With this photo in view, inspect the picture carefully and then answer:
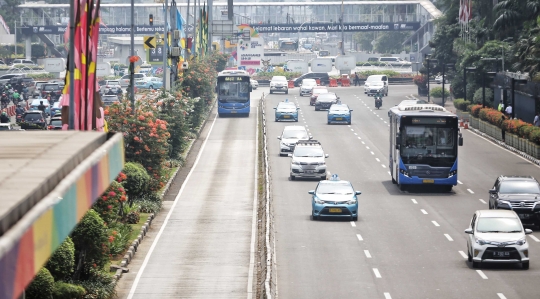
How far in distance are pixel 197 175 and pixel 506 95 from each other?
2811cm

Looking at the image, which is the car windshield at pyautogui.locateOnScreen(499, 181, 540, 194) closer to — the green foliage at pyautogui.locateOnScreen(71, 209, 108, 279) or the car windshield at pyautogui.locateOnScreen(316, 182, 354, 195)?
the car windshield at pyautogui.locateOnScreen(316, 182, 354, 195)

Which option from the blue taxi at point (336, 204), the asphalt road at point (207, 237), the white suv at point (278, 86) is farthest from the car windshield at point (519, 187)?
the white suv at point (278, 86)

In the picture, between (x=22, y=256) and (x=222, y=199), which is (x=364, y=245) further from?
(x=22, y=256)

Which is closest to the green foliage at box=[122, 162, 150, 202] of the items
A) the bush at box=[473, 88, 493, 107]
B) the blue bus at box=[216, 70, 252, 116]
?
the blue bus at box=[216, 70, 252, 116]

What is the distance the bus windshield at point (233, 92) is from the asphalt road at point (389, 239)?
60.1 feet

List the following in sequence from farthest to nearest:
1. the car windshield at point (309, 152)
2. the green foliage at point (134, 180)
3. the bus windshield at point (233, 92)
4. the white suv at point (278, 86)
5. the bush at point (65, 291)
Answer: the white suv at point (278, 86) < the bus windshield at point (233, 92) < the car windshield at point (309, 152) < the green foliage at point (134, 180) < the bush at point (65, 291)

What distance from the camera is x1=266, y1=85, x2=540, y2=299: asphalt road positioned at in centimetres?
2516

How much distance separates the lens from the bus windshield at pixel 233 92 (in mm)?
77438

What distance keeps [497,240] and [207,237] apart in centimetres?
1100

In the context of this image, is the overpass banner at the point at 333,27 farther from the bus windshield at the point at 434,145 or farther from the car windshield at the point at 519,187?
A: the car windshield at the point at 519,187

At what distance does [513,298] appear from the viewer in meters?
23.4

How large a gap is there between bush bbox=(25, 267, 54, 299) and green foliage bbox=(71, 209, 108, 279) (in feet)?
13.1

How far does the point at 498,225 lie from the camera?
90.8 ft

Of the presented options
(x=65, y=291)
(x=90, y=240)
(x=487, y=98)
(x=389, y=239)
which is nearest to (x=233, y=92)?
(x=487, y=98)
